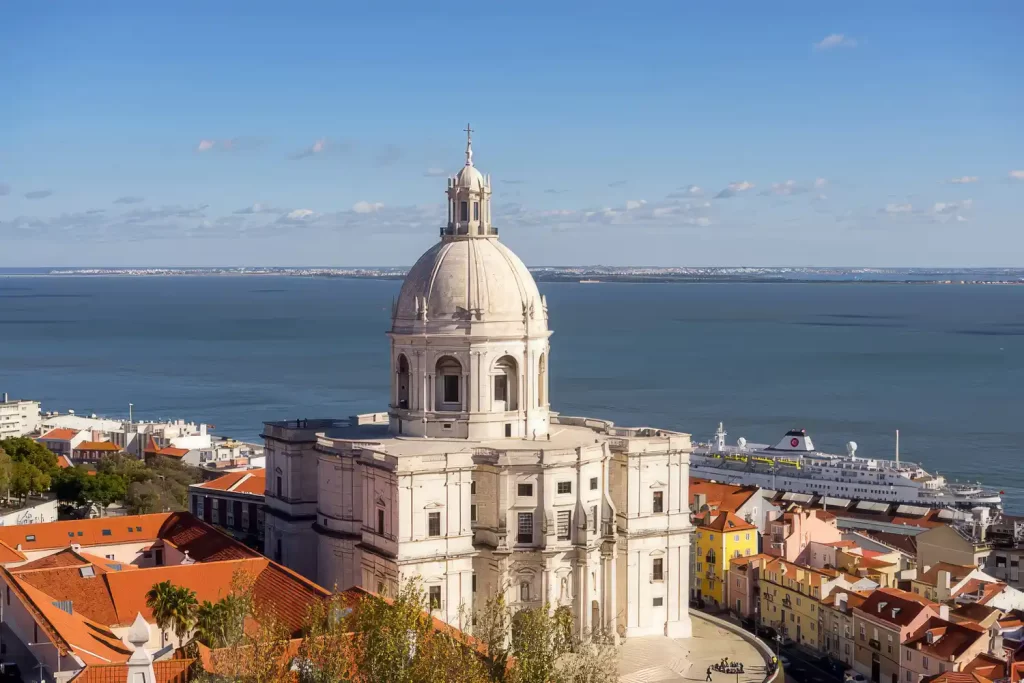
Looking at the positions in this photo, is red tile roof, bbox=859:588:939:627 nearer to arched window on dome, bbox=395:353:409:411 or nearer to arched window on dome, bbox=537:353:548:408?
arched window on dome, bbox=537:353:548:408

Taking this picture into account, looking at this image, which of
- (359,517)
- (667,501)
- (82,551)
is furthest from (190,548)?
(667,501)

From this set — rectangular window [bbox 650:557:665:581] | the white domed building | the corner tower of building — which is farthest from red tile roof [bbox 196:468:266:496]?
rectangular window [bbox 650:557:665:581]

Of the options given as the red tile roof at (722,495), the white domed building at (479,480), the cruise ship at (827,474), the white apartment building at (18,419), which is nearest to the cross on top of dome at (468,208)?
the white domed building at (479,480)

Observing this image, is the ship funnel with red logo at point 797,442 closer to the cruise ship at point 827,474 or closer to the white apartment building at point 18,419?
the cruise ship at point 827,474

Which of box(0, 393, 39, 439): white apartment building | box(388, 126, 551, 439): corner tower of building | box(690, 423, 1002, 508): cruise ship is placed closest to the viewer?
box(388, 126, 551, 439): corner tower of building

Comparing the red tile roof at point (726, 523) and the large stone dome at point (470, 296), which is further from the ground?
the large stone dome at point (470, 296)

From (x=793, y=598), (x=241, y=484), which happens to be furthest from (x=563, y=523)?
(x=241, y=484)
